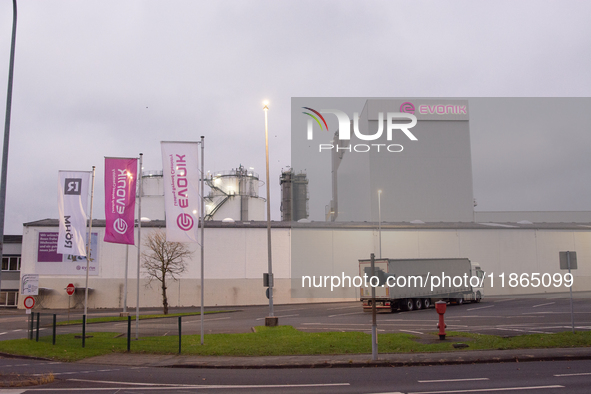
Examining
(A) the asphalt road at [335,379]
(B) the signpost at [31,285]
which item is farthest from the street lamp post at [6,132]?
(B) the signpost at [31,285]

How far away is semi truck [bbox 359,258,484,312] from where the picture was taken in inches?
1329

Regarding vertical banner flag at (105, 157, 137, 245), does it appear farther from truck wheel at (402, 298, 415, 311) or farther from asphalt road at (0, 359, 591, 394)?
truck wheel at (402, 298, 415, 311)

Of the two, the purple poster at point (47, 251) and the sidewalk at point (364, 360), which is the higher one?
the purple poster at point (47, 251)

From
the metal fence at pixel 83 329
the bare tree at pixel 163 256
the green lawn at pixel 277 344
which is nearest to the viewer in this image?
the green lawn at pixel 277 344

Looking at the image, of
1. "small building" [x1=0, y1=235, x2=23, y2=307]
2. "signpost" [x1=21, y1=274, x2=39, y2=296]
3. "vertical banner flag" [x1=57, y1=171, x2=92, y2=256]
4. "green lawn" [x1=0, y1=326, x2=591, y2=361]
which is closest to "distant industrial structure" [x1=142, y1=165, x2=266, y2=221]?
"small building" [x1=0, y1=235, x2=23, y2=307]

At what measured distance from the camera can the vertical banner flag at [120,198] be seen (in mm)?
21953

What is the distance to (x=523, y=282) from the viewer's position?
5553 cm

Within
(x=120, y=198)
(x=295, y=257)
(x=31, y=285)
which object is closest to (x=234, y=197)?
(x=295, y=257)

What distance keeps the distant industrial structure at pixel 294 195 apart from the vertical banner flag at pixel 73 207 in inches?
2107

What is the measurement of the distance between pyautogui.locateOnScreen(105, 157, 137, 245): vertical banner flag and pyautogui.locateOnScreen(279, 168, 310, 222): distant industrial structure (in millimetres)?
57377

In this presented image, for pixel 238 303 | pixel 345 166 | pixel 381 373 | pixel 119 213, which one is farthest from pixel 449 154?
pixel 381 373

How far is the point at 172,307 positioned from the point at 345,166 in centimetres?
3919

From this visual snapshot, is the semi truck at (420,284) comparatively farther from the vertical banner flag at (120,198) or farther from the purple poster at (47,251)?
the purple poster at (47,251)

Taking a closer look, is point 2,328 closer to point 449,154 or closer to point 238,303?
point 238,303
